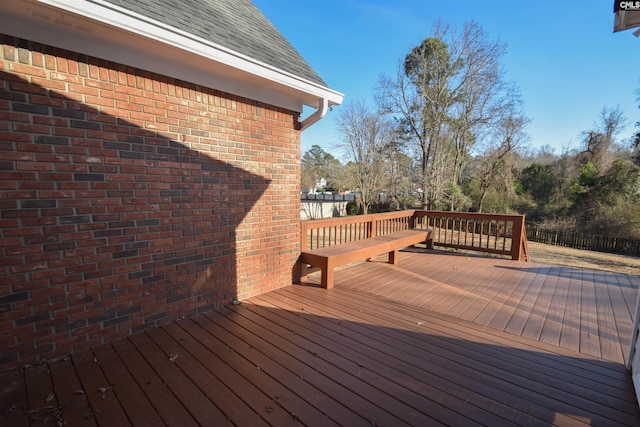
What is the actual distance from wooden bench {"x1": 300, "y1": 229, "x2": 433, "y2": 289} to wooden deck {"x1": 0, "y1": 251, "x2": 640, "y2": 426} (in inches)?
18.1

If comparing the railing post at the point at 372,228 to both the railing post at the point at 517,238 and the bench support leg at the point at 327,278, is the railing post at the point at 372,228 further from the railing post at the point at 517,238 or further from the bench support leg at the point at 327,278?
the railing post at the point at 517,238

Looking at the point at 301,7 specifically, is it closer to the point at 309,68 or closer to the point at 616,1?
the point at 309,68

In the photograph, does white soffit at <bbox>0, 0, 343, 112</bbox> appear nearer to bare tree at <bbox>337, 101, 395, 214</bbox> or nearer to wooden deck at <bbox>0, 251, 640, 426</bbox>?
wooden deck at <bbox>0, 251, 640, 426</bbox>

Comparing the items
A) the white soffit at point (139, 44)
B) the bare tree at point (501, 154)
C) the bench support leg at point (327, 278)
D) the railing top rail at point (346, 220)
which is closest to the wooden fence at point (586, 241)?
the bare tree at point (501, 154)

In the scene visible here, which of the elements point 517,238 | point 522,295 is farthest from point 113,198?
point 517,238

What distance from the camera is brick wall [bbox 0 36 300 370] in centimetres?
194

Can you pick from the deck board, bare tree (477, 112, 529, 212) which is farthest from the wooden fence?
the deck board

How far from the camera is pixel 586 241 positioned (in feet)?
40.7

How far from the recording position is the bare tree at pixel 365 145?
1616 cm

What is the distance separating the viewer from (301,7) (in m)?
7.62

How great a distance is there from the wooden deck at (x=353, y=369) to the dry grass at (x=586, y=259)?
762cm

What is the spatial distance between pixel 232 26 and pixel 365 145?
1420 cm

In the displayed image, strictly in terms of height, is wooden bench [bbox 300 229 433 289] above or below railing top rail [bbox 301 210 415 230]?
below

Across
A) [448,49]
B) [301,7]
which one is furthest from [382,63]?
[301,7]
